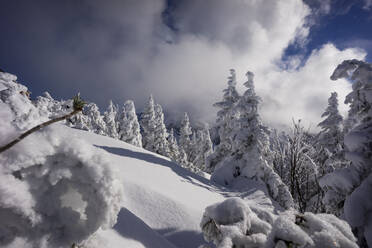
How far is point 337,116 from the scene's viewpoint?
16797 mm

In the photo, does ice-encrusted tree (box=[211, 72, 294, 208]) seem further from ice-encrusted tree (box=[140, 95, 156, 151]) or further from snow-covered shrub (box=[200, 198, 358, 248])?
ice-encrusted tree (box=[140, 95, 156, 151])

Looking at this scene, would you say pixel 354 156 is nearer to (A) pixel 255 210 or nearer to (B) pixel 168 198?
(A) pixel 255 210

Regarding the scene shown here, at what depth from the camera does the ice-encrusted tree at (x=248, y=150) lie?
45.1 ft

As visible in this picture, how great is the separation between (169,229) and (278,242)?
11.0ft

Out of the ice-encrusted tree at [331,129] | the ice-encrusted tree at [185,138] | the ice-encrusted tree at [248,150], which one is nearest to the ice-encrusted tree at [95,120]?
the ice-encrusted tree at [185,138]

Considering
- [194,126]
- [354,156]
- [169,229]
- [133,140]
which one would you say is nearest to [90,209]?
[169,229]

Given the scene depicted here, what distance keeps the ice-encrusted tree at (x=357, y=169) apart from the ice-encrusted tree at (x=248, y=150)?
8.15 metres

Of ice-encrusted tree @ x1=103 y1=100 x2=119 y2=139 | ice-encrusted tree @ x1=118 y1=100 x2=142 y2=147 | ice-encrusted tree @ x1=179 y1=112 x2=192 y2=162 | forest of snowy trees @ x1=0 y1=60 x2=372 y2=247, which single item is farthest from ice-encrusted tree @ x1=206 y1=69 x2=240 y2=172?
ice-encrusted tree @ x1=179 y1=112 x2=192 y2=162

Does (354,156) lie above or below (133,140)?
below

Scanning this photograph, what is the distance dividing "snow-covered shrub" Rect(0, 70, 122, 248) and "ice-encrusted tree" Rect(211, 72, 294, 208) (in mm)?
13224

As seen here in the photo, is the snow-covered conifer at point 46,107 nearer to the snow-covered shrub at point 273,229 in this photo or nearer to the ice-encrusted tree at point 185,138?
the snow-covered shrub at point 273,229

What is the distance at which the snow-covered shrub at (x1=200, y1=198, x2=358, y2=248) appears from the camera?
1576 millimetres

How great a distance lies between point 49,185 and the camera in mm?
1546

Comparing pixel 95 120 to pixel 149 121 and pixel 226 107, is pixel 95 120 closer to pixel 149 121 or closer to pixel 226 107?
pixel 149 121
